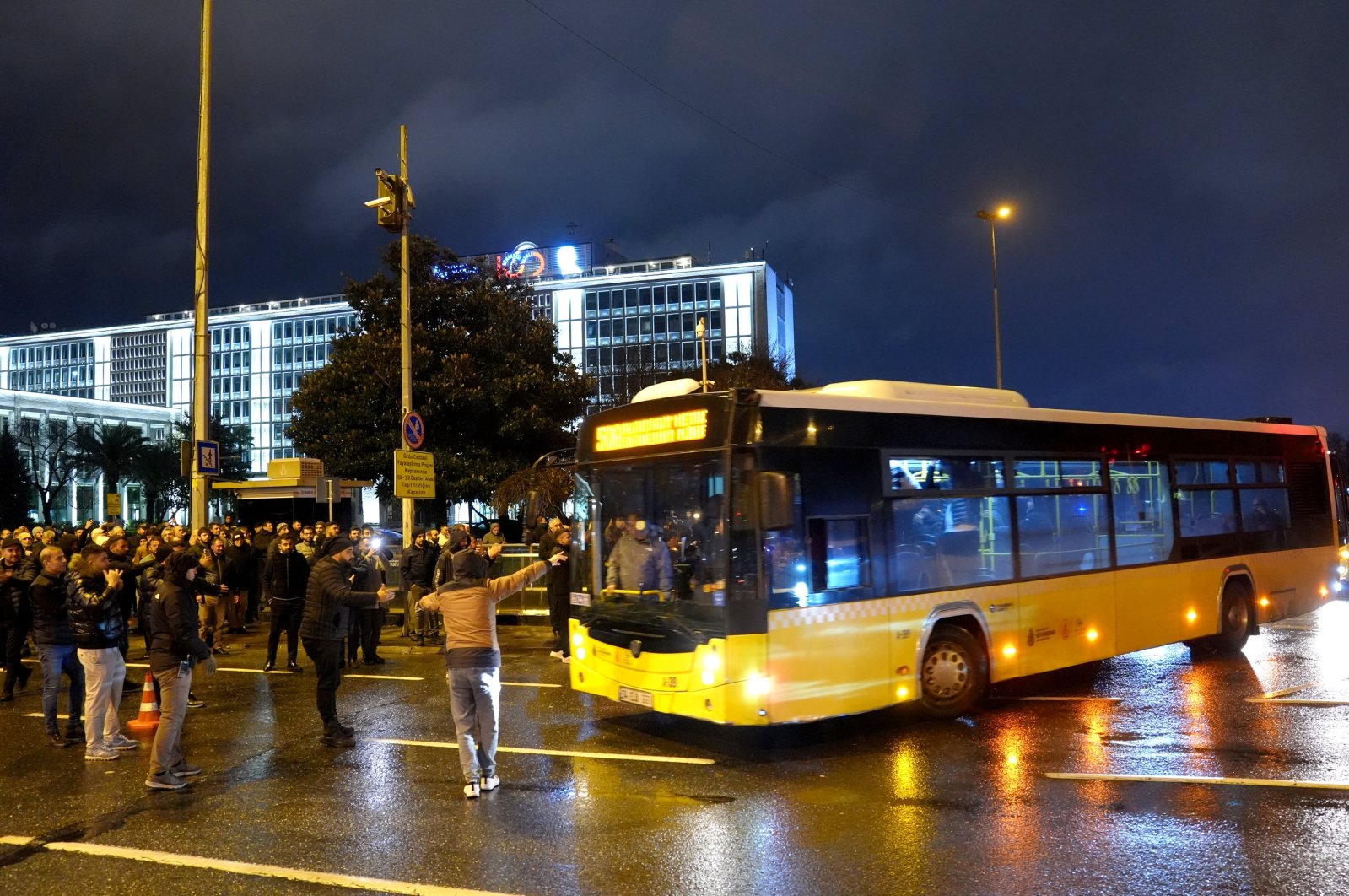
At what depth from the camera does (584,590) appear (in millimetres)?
9023

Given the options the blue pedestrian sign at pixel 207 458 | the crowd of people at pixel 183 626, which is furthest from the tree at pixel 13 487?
the crowd of people at pixel 183 626

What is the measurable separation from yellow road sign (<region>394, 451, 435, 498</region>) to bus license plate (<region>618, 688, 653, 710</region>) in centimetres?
842

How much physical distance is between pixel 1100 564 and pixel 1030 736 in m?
2.82

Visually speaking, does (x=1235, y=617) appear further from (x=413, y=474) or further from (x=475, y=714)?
(x=413, y=474)

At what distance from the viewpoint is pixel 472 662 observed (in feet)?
22.8

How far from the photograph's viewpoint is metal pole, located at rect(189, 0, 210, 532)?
1560cm

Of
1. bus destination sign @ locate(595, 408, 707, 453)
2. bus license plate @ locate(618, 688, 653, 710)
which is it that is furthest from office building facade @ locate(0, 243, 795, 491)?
bus license plate @ locate(618, 688, 653, 710)

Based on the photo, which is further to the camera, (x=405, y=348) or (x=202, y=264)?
(x=405, y=348)

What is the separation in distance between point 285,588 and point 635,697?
6692 millimetres

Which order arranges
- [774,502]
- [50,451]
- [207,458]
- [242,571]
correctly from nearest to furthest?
[774,502]
[207,458]
[242,571]
[50,451]

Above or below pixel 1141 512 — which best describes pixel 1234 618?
below

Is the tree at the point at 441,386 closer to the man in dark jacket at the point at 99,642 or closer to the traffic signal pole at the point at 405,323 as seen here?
the traffic signal pole at the point at 405,323

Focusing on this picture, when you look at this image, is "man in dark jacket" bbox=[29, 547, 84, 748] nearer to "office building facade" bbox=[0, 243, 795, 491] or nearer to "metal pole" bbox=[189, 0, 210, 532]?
"metal pole" bbox=[189, 0, 210, 532]

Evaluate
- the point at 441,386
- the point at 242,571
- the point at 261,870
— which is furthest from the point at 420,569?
the point at 441,386
